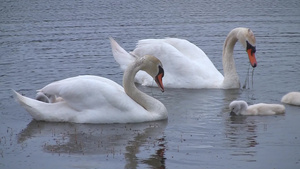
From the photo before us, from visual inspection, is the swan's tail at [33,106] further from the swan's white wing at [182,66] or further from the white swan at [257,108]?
the swan's white wing at [182,66]

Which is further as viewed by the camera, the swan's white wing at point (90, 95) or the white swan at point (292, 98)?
the white swan at point (292, 98)

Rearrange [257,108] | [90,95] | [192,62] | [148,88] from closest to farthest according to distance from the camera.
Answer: [90,95]
[257,108]
[148,88]
[192,62]

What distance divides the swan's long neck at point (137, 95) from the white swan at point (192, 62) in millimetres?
2920

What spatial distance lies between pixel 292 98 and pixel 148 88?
349 centimetres

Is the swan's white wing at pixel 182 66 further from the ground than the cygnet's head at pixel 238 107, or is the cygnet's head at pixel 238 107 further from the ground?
the swan's white wing at pixel 182 66

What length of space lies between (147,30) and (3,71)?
20.9ft

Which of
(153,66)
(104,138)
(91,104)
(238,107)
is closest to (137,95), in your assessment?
(153,66)

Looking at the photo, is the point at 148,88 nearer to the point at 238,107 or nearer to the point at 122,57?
the point at 122,57

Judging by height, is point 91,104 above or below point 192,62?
below

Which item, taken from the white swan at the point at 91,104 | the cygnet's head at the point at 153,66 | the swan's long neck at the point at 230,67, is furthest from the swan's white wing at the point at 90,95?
the swan's long neck at the point at 230,67

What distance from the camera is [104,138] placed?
10.2 m

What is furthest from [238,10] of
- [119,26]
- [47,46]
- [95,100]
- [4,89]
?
[95,100]

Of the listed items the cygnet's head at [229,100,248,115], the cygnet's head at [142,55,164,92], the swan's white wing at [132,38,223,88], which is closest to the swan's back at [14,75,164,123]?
the cygnet's head at [142,55,164,92]

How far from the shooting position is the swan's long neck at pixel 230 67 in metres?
14.0
